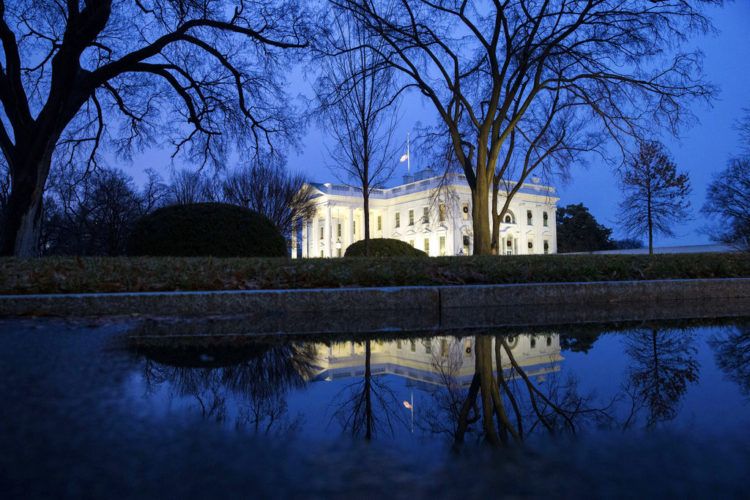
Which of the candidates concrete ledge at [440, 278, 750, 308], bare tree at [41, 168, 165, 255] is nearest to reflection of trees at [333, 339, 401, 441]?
concrete ledge at [440, 278, 750, 308]

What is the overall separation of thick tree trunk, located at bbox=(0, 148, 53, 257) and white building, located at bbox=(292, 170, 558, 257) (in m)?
32.4

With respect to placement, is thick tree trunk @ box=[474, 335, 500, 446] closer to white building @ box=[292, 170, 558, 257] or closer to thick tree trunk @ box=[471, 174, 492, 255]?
thick tree trunk @ box=[471, 174, 492, 255]

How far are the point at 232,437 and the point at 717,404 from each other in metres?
1.71

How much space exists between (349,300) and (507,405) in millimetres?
3198

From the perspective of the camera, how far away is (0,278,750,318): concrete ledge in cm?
433

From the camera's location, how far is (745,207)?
90.5 ft

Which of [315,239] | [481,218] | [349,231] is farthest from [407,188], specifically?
[481,218]

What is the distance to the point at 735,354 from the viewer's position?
2.86 metres

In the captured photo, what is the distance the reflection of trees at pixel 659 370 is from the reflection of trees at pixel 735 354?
5.1 inches

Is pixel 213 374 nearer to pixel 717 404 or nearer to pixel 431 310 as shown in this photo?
pixel 717 404

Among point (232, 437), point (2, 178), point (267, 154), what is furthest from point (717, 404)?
point (2, 178)

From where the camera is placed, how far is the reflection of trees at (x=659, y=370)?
171cm

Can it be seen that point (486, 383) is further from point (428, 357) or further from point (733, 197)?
point (733, 197)

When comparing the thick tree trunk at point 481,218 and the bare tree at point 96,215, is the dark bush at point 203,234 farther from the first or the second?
the bare tree at point 96,215
